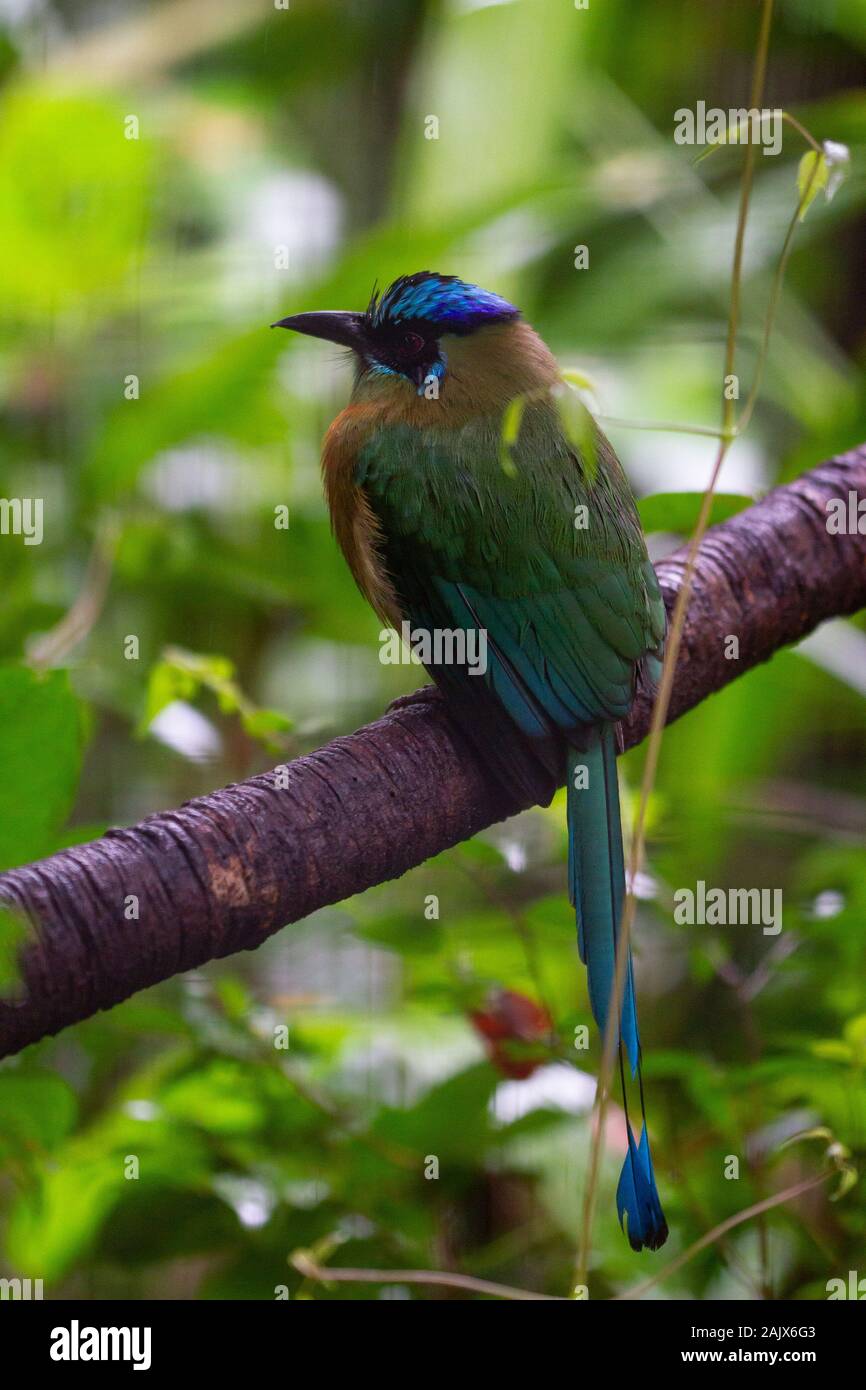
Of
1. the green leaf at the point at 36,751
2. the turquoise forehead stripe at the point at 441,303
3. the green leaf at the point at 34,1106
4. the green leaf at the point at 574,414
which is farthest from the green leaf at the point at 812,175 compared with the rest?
the green leaf at the point at 34,1106

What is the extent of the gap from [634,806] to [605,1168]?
45cm

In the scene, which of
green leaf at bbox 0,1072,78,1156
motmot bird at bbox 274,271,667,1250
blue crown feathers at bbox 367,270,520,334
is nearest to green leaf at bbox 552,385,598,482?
motmot bird at bbox 274,271,667,1250

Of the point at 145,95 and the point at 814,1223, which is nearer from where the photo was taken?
the point at 814,1223

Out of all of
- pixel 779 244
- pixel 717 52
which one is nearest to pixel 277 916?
pixel 779 244

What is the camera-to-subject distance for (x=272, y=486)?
2711 millimetres

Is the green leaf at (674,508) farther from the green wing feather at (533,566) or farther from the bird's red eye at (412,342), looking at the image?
the bird's red eye at (412,342)

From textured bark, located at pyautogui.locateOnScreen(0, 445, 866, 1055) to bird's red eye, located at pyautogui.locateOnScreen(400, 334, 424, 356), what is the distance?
36 cm

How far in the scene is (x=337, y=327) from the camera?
1545 millimetres

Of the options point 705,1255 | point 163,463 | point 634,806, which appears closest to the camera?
point 705,1255

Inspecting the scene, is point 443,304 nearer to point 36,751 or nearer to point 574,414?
point 574,414

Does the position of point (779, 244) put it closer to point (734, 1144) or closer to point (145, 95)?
point (145, 95)

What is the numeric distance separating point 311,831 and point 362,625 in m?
1.37

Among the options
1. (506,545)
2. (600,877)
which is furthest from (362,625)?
(600,877)

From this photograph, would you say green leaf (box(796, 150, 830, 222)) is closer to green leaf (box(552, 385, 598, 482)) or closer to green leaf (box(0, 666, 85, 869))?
green leaf (box(552, 385, 598, 482))
